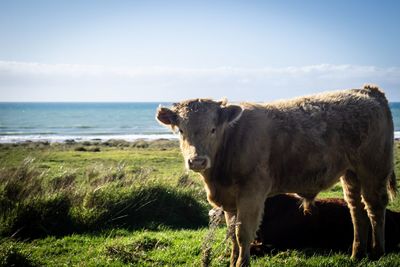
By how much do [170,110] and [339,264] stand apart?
331 centimetres

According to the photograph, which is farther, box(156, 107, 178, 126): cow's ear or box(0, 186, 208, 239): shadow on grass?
box(0, 186, 208, 239): shadow on grass

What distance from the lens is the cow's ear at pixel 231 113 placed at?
583 cm

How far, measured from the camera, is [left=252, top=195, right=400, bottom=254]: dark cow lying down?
6.83 meters

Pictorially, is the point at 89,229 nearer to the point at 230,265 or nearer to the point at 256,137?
the point at 230,265

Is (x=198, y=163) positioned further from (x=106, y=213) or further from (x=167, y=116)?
(x=106, y=213)

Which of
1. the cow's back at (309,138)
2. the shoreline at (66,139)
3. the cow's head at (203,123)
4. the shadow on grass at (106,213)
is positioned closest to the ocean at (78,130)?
the shoreline at (66,139)

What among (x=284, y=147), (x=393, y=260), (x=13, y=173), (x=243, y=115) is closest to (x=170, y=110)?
(x=243, y=115)

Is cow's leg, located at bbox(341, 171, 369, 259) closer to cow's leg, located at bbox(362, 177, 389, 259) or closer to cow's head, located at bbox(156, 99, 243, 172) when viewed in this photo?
cow's leg, located at bbox(362, 177, 389, 259)

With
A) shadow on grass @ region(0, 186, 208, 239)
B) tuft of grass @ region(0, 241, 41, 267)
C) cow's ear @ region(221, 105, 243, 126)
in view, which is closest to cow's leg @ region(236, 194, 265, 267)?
cow's ear @ region(221, 105, 243, 126)

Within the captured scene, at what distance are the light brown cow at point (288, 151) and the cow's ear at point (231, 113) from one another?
0.6 inches

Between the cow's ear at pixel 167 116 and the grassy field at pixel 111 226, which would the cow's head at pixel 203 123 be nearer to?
the cow's ear at pixel 167 116

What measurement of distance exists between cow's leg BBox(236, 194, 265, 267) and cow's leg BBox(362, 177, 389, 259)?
6.35 ft

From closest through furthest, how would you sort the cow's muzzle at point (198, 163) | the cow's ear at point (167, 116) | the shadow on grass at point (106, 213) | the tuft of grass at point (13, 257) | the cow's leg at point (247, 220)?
the cow's muzzle at point (198, 163)
the cow's leg at point (247, 220)
the tuft of grass at point (13, 257)
the cow's ear at point (167, 116)
the shadow on grass at point (106, 213)

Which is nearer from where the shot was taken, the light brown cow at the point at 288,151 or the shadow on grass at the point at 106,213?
the light brown cow at the point at 288,151
